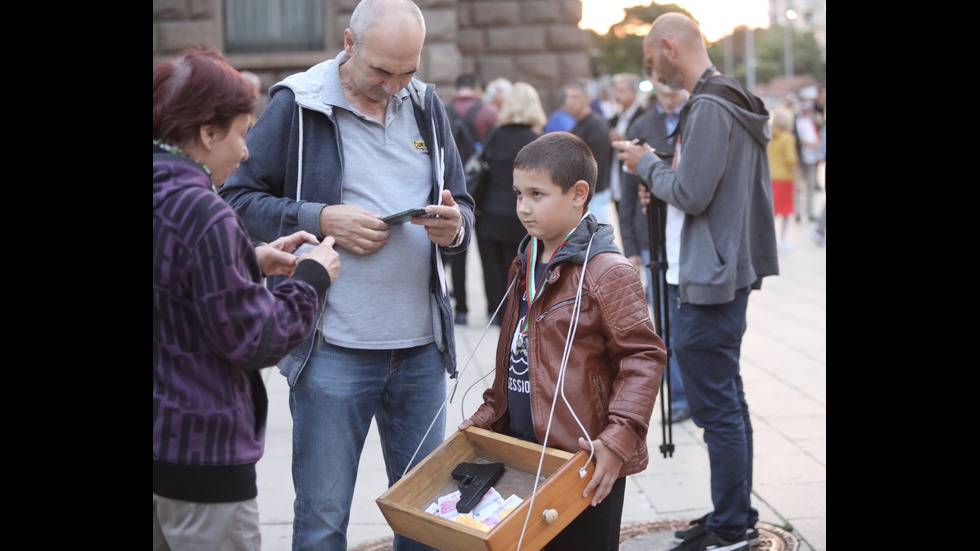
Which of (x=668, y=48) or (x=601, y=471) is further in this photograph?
(x=668, y=48)

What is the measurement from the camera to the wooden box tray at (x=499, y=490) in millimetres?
2301

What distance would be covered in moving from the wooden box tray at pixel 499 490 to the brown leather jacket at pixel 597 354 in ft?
0.35

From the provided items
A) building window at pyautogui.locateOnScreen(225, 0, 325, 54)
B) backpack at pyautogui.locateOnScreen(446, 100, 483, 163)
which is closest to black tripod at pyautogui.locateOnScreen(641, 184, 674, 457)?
backpack at pyautogui.locateOnScreen(446, 100, 483, 163)

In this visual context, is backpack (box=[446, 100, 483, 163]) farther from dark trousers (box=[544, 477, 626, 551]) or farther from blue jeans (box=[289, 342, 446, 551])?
dark trousers (box=[544, 477, 626, 551])

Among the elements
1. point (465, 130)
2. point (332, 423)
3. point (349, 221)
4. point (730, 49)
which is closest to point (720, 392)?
point (332, 423)

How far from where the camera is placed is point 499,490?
268 cm

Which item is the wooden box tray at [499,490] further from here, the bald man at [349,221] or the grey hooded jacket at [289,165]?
the grey hooded jacket at [289,165]

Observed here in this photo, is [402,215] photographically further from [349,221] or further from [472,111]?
[472,111]

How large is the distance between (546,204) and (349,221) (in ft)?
1.90

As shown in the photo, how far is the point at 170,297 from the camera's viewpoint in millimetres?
2027

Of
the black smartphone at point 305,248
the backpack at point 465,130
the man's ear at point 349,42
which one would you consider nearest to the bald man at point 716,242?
the man's ear at point 349,42

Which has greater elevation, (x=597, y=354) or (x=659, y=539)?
(x=597, y=354)
